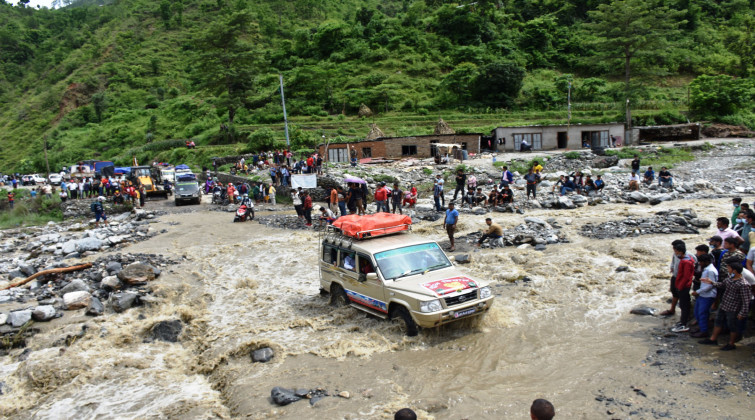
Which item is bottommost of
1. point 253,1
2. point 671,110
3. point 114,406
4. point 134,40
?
point 114,406

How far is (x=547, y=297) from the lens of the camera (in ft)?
36.3

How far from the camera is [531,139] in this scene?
38.9 meters

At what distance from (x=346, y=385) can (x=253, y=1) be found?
116 m

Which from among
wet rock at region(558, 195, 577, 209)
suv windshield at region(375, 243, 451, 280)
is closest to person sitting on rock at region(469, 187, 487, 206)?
wet rock at region(558, 195, 577, 209)

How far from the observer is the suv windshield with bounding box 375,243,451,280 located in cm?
917

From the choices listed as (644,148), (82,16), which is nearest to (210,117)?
(644,148)

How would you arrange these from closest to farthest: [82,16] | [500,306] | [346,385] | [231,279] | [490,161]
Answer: [346,385]
[500,306]
[231,279]
[490,161]
[82,16]

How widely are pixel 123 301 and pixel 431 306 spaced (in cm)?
826

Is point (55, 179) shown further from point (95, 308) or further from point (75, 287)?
point (95, 308)

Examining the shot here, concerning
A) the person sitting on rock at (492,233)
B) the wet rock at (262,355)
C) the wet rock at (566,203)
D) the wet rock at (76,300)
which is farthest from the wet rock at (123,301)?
the wet rock at (566,203)

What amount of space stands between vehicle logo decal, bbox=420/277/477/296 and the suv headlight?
0.16 metres

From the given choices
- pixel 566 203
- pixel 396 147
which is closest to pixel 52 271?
pixel 566 203

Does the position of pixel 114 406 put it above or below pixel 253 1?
below

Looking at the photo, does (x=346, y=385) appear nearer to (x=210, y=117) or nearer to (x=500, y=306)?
(x=500, y=306)
